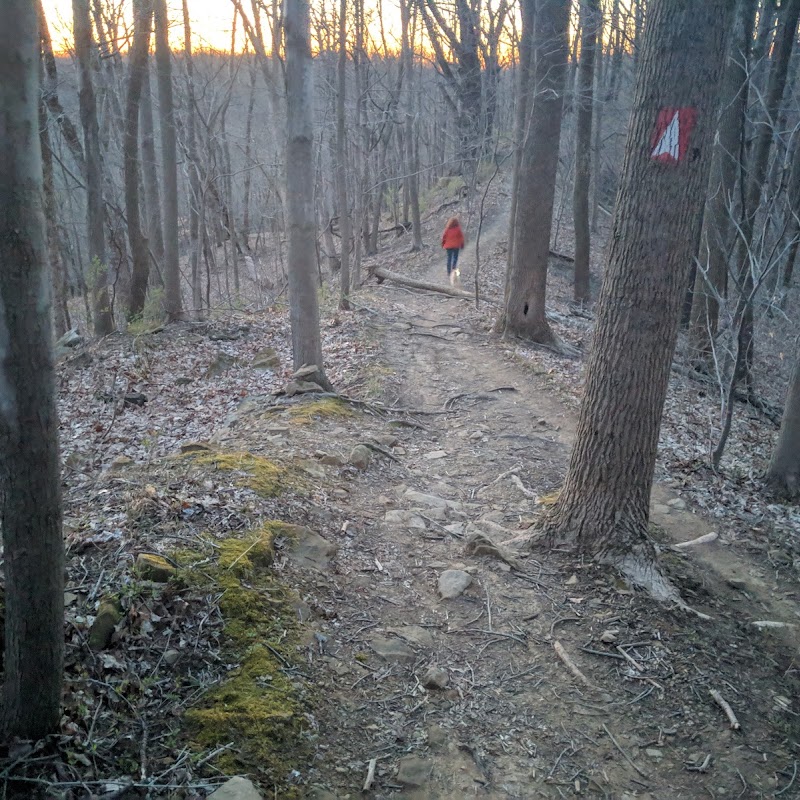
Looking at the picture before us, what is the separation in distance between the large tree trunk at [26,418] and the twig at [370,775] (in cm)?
141

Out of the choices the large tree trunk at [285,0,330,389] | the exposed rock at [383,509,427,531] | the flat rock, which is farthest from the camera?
the large tree trunk at [285,0,330,389]

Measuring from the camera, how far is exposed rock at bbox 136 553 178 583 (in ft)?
11.9

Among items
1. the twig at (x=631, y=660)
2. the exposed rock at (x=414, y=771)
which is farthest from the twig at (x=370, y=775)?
the twig at (x=631, y=660)

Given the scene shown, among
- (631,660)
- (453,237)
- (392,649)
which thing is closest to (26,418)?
(392,649)

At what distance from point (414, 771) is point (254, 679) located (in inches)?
36.4

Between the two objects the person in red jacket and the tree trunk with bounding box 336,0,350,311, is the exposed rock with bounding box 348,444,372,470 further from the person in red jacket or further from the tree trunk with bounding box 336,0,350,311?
the person in red jacket

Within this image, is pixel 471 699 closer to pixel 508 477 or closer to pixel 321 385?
pixel 508 477

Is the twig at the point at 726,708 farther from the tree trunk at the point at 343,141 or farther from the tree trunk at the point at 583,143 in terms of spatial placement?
the tree trunk at the point at 583,143

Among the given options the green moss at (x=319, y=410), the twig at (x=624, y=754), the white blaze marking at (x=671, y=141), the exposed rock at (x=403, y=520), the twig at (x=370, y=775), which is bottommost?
the twig at (x=624, y=754)

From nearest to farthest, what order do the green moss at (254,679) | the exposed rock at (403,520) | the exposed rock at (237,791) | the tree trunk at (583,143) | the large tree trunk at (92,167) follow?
the exposed rock at (237,791)
the green moss at (254,679)
the exposed rock at (403,520)
the large tree trunk at (92,167)
the tree trunk at (583,143)

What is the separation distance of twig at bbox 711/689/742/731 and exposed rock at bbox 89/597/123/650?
3424mm

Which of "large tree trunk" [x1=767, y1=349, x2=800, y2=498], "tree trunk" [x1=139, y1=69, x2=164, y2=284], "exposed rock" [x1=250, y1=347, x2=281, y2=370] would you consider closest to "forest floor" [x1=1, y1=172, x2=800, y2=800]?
"large tree trunk" [x1=767, y1=349, x2=800, y2=498]

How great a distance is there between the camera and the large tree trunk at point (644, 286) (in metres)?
4.38

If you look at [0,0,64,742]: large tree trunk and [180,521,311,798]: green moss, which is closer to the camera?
[0,0,64,742]: large tree trunk
